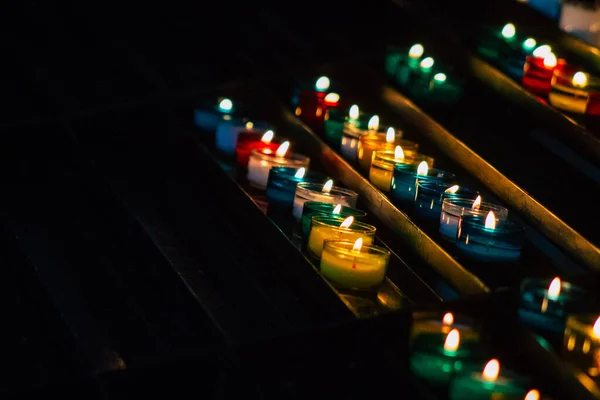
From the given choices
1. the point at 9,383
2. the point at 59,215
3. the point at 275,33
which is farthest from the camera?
the point at 275,33

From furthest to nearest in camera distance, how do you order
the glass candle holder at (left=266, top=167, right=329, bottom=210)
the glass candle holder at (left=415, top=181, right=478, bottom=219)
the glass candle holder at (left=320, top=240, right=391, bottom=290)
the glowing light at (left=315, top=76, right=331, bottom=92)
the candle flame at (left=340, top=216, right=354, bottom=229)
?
the glowing light at (left=315, top=76, right=331, bottom=92)
the glass candle holder at (left=266, top=167, right=329, bottom=210)
the glass candle holder at (left=415, top=181, right=478, bottom=219)
the candle flame at (left=340, top=216, right=354, bottom=229)
the glass candle holder at (left=320, top=240, right=391, bottom=290)

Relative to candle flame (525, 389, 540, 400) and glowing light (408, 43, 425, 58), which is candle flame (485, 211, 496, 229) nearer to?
candle flame (525, 389, 540, 400)

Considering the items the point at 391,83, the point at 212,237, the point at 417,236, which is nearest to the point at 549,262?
the point at 417,236

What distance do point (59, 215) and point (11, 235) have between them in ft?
0.51

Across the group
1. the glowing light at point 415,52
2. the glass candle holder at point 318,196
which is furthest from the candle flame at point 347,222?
the glowing light at point 415,52

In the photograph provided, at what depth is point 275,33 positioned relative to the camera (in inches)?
151

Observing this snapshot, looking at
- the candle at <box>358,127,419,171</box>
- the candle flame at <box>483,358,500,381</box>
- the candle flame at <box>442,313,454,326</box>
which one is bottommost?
the candle flame at <box>483,358,500,381</box>

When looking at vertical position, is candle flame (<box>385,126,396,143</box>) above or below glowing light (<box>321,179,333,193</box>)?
above

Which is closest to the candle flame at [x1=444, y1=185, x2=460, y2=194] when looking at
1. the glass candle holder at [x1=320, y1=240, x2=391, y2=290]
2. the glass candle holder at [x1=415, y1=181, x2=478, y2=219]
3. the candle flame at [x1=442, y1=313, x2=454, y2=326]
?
the glass candle holder at [x1=415, y1=181, x2=478, y2=219]

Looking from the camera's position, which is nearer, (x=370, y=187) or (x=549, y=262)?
(x=549, y=262)

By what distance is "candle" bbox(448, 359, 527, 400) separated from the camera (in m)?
1.72

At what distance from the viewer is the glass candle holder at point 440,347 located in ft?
6.03

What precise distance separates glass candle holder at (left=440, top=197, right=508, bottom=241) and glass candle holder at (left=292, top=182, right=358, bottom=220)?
0.76 ft

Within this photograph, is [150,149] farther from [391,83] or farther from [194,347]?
[194,347]
